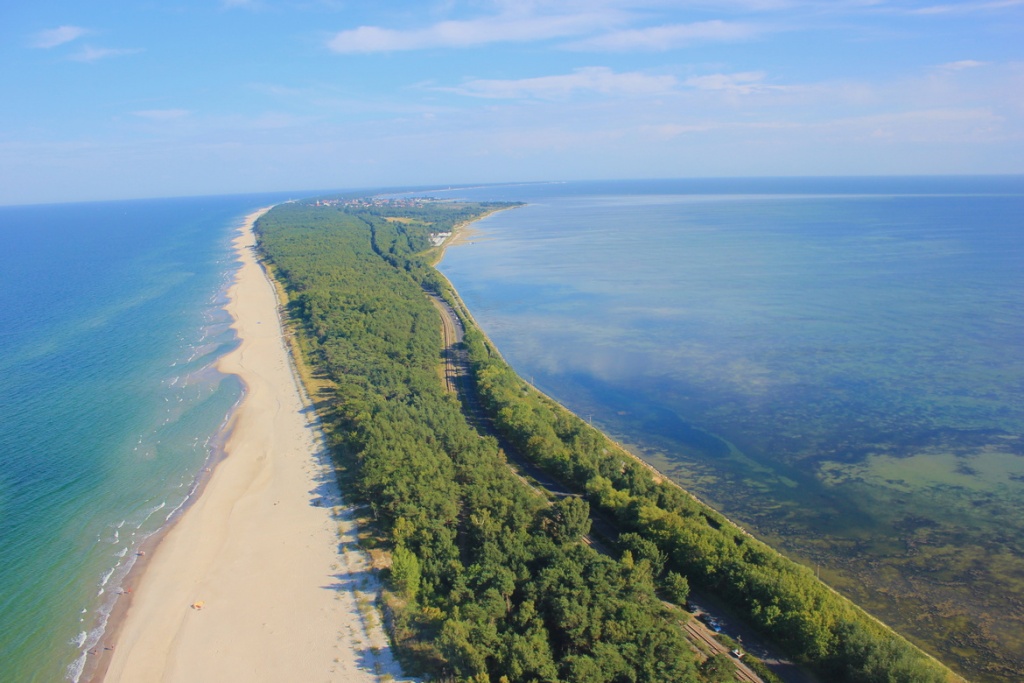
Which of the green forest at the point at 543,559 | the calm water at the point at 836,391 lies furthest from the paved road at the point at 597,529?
the calm water at the point at 836,391

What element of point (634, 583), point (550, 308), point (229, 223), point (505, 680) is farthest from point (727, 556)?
point (229, 223)

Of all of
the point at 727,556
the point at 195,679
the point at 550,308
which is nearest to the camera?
the point at 195,679

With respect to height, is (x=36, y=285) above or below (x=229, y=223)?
below

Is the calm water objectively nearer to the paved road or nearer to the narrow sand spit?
the paved road

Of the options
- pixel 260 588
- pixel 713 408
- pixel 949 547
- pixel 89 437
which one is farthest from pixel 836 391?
pixel 89 437

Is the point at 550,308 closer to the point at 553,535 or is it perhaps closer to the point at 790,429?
the point at 790,429

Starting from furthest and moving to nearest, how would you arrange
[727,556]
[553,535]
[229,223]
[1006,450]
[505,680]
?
[229,223] → [1006,450] → [553,535] → [727,556] → [505,680]

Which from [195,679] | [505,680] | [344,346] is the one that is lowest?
[195,679]

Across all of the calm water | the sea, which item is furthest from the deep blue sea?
the calm water
